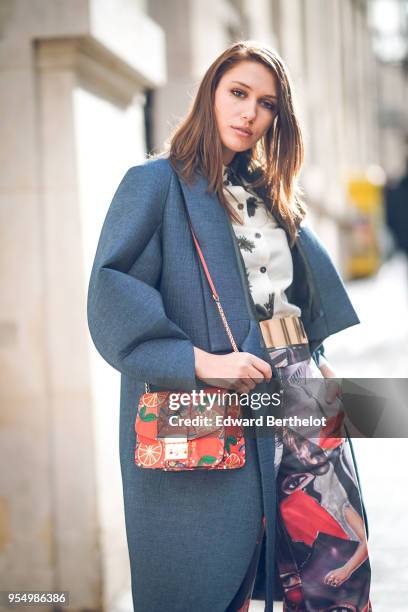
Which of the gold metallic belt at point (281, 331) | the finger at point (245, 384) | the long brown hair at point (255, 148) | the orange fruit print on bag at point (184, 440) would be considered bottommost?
the orange fruit print on bag at point (184, 440)

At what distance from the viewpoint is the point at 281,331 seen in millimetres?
2379

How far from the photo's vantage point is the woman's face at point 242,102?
7.77 ft

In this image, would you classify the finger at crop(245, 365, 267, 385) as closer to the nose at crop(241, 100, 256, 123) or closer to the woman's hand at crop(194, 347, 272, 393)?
the woman's hand at crop(194, 347, 272, 393)

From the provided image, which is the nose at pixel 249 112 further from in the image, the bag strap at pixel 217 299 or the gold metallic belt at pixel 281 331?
the gold metallic belt at pixel 281 331

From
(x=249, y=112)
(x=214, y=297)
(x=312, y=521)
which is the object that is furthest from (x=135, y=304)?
(x=312, y=521)

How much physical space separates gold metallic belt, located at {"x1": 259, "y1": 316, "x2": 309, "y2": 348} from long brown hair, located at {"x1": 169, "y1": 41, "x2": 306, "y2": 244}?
10.6 inches

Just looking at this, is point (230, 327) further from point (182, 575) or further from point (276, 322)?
point (182, 575)

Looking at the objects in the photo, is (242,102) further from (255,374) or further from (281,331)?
(255,374)

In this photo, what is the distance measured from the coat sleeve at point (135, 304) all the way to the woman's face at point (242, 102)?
27cm

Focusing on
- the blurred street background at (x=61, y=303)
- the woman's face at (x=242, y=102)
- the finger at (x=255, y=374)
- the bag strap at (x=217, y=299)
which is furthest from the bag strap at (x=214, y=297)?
the blurred street background at (x=61, y=303)

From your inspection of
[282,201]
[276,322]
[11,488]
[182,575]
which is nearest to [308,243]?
[282,201]

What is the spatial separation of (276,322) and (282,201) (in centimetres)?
37

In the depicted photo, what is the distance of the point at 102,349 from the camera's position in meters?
2.22

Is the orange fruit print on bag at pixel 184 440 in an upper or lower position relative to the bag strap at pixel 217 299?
lower
